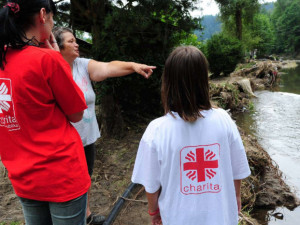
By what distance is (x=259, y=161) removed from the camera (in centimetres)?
391

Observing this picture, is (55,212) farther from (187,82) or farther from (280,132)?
(280,132)

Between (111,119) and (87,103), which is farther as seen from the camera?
(111,119)

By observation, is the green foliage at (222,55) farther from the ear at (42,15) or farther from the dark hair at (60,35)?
the ear at (42,15)

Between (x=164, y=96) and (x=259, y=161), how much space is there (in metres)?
3.10

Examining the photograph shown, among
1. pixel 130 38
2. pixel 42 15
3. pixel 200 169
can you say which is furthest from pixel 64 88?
pixel 130 38

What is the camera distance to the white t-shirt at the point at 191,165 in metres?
1.30

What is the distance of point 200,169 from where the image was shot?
4.34 ft

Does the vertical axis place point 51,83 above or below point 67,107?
above

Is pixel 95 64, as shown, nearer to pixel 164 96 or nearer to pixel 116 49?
pixel 164 96

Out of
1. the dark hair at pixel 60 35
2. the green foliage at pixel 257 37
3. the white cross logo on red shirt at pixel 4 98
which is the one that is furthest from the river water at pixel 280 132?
the green foliage at pixel 257 37

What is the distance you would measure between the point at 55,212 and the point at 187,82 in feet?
3.20

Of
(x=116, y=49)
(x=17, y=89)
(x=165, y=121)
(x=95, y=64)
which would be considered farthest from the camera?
(x=116, y=49)

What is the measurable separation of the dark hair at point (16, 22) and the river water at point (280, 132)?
3.44 m

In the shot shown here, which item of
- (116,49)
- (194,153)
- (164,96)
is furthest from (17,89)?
(116,49)
